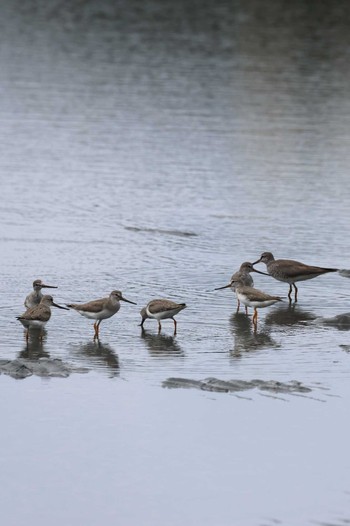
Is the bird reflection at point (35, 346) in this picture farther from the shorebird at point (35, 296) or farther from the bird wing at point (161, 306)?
the bird wing at point (161, 306)

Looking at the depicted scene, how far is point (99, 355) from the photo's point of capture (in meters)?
17.7

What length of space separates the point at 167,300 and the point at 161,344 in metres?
0.84

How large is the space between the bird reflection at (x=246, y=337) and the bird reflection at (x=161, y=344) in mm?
781

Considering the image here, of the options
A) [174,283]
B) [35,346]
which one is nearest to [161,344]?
[35,346]

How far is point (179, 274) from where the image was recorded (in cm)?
2255

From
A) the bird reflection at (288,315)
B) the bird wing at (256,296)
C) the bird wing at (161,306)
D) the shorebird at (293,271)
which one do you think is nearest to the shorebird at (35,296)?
the bird wing at (161,306)

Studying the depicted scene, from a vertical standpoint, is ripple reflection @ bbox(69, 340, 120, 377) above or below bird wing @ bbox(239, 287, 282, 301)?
below

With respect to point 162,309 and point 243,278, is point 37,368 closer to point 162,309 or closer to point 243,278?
point 162,309

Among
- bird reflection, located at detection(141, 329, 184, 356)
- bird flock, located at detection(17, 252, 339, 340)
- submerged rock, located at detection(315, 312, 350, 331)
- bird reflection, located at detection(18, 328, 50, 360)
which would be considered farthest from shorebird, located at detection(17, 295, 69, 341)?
submerged rock, located at detection(315, 312, 350, 331)

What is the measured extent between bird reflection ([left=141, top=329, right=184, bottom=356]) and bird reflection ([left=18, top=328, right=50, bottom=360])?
1.43 meters

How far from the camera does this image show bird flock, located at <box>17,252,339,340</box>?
60.7 ft

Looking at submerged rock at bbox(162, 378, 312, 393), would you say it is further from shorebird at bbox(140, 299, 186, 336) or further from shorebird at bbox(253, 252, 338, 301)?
shorebird at bbox(253, 252, 338, 301)

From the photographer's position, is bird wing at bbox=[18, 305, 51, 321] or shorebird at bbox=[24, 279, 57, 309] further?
shorebird at bbox=[24, 279, 57, 309]

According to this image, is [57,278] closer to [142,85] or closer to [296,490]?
[296,490]
